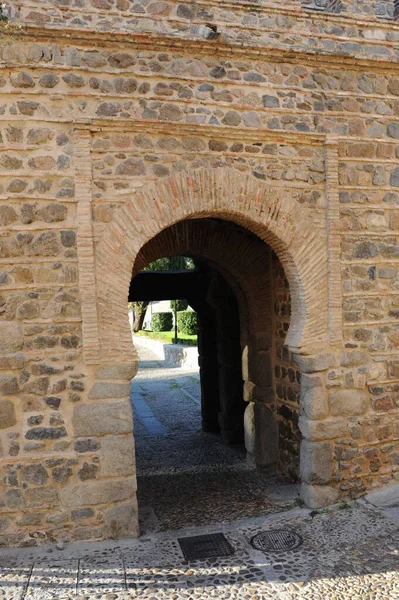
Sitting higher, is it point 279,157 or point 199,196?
point 279,157

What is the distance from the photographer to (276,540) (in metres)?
4.85

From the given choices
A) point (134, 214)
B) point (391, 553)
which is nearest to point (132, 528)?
point (391, 553)

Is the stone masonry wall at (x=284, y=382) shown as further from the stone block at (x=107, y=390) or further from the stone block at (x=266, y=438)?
the stone block at (x=107, y=390)

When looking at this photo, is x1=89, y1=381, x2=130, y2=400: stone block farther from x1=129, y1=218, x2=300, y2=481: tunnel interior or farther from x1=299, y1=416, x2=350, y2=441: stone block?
x1=129, y1=218, x2=300, y2=481: tunnel interior

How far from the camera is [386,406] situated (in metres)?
5.73

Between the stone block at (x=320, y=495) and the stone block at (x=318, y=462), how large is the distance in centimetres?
7

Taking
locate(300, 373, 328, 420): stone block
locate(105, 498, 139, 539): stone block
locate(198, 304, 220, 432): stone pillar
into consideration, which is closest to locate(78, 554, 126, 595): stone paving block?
locate(105, 498, 139, 539): stone block

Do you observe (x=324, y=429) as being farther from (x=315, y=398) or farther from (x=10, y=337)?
(x=10, y=337)

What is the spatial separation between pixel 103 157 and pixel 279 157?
170cm

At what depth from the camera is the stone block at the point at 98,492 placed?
15.5 feet

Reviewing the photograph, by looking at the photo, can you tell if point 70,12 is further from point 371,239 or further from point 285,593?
point 285,593

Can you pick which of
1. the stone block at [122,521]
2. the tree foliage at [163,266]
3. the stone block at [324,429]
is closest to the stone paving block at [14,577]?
the stone block at [122,521]

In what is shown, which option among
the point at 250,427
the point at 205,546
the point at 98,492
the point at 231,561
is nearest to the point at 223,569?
the point at 231,561

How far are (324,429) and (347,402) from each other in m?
0.37
